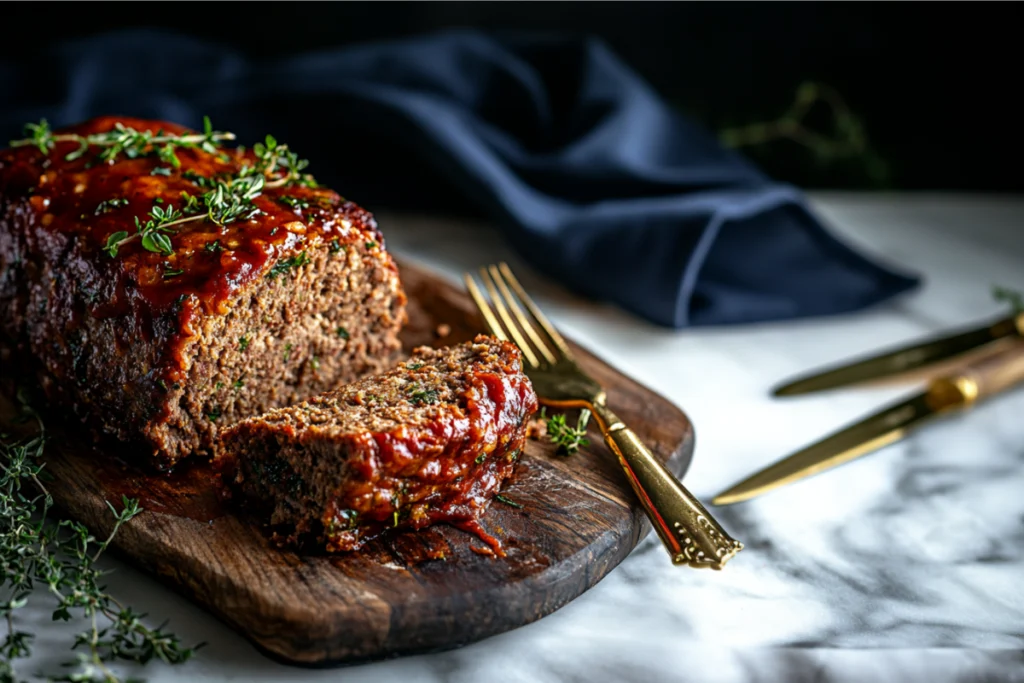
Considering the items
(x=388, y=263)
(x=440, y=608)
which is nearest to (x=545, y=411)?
(x=388, y=263)

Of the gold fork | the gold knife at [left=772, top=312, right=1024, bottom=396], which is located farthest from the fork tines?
the gold knife at [left=772, top=312, right=1024, bottom=396]

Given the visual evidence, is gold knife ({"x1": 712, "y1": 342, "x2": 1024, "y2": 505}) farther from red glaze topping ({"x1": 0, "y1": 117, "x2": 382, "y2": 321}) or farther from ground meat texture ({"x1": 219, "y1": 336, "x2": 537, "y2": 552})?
red glaze topping ({"x1": 0, "y1": 117, "x2": 382, "y2": 321})

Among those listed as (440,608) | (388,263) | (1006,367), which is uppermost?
(388,263)

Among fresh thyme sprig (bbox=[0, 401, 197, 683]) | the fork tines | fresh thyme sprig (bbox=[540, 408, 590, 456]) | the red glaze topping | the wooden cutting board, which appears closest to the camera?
fresh thyme sprig (bbox=[0, 401, 197, 683])

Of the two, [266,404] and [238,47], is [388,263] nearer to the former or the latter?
[266,404]

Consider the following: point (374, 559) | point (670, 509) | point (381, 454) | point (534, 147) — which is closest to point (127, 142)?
point (381, 454)

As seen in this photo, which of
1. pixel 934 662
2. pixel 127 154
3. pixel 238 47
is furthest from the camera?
pixel 238 47
